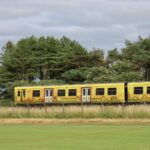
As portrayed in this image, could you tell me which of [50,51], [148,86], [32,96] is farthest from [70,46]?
[148,86]

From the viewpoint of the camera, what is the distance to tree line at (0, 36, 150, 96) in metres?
83.6

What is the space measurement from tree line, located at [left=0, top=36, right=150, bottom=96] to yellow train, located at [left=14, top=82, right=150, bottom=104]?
2397cm

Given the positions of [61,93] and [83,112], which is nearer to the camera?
[83,112]

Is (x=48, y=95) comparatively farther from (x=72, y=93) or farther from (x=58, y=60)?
(x=58, y=60)

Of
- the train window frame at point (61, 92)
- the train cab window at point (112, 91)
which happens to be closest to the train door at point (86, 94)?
the train cab window at point (112, 91)

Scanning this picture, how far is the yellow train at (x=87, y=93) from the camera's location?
162 feet

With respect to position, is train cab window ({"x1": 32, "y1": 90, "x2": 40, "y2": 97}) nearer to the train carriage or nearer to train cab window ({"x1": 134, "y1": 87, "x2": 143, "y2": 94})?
the train carriage

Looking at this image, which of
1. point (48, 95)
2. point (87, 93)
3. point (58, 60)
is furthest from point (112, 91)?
point (58, 60)

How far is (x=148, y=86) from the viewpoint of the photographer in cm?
4828

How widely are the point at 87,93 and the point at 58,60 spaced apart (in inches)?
1543

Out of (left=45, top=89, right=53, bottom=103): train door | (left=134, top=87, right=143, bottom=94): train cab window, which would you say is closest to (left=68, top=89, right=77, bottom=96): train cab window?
(left=45, top=89, right=53, bottom=103): train door

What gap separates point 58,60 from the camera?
3590 inches

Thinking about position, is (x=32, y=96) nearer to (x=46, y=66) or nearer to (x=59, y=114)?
(x=59, y=114)

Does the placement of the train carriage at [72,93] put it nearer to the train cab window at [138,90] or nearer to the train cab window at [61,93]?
the train cab window at [61,93]
